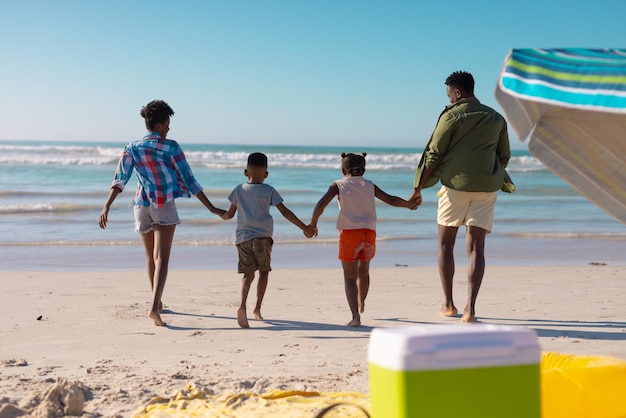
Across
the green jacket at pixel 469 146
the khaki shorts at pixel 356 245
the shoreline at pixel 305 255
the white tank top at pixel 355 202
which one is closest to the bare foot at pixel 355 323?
the khaki shorts at pixel 356 245

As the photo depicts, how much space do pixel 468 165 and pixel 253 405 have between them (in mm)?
2908

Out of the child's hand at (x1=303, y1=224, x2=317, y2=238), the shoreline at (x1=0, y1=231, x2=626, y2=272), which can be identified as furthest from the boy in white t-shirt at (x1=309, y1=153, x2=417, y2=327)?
the shoreline at (x1=0, y1=231, x2=626, y2=272)

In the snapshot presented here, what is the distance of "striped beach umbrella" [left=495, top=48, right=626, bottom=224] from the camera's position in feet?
8.04

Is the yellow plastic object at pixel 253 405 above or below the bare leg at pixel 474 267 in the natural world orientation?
below

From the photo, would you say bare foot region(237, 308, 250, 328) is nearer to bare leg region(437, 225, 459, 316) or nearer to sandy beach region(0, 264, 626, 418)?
sandy beach region(0, 264, 626, 418)

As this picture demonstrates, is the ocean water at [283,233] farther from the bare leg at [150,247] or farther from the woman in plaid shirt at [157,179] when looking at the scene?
the woman in plaid shirt at [157,179]

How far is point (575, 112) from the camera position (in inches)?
112

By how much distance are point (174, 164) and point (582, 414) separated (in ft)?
13.2

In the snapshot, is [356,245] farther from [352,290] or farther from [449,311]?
[449,311]

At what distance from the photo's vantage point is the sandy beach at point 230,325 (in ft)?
14.7

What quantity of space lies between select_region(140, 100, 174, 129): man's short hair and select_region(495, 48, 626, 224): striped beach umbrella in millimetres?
3860

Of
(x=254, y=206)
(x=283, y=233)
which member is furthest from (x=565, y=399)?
(x=283, y=233)

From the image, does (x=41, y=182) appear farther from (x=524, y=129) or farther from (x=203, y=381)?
(x=524, y=129)

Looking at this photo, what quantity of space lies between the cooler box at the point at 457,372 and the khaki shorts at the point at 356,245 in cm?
382
